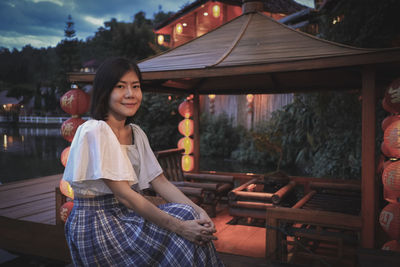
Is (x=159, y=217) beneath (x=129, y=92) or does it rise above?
beneath

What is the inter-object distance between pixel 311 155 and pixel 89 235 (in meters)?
10.3

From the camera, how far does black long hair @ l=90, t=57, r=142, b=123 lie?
1750 millimetres

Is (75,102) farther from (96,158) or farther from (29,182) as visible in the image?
(29,182)

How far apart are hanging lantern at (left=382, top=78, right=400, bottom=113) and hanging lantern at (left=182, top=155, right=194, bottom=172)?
3.93m

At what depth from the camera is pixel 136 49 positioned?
1838 cm

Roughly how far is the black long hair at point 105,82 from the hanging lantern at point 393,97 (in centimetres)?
277

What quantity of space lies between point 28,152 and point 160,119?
363 inches

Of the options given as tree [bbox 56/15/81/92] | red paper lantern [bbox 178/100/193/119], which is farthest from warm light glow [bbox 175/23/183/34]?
red paper lantern [bbox 178/100/193/119]

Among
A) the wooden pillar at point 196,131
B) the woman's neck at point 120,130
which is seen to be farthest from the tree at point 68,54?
the woman's neck at point 120,130

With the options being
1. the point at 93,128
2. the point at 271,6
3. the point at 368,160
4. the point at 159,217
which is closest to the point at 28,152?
the point at 93,128

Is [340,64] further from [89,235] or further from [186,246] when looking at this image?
[89,235]

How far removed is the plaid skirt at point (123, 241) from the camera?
153 centimetres

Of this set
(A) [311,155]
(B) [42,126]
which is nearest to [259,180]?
(B) [42,126]

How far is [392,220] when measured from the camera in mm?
3135
